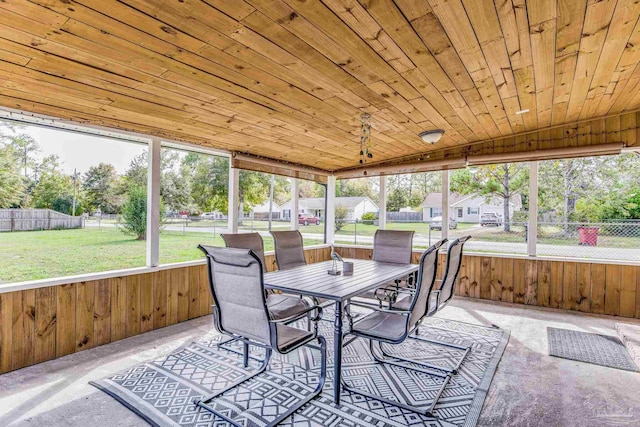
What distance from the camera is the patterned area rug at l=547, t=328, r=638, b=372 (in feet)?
9.26

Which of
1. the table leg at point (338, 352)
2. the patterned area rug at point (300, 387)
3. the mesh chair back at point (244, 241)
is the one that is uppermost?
the mesh chair back at point (244, 241)

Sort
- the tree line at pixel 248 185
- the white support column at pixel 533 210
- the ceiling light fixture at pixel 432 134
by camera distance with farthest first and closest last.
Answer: the white support column at pixel 533 210 < the ceiling light fixture at pixel 432 134 < the tree line at pixel 248 185

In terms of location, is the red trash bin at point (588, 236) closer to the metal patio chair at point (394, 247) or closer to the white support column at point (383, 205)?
the metal patio chair at point (394, 247)

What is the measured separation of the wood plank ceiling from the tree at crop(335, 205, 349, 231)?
2.88 meters

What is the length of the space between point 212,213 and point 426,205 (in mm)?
3443

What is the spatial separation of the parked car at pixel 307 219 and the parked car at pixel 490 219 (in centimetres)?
278

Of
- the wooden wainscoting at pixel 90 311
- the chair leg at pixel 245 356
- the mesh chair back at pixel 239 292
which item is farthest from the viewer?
the chair leg at pixel 245 356

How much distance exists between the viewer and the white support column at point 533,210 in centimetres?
466

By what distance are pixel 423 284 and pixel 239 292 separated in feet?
3.94

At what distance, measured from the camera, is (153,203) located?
363cm

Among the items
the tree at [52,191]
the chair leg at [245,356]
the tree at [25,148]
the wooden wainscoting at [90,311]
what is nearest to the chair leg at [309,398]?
the chair leg at [245,356]

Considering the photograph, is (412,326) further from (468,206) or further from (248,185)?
(468,206)

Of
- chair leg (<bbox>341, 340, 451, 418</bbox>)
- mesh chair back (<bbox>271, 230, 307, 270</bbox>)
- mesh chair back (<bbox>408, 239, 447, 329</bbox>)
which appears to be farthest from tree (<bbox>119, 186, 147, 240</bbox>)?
mesh chair back (<bbox>408, 239, 447, 329</bbox>)

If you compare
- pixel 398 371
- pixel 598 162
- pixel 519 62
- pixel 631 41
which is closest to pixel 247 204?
pixel 398 371
